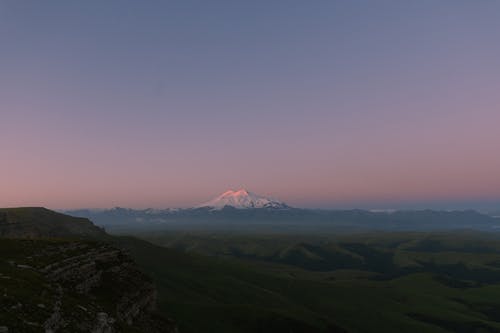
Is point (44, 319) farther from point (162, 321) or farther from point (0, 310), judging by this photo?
point (162, 321)

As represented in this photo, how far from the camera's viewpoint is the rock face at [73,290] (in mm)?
36094

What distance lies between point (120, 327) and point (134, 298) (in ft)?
71.8

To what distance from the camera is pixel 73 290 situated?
53406 millimetres

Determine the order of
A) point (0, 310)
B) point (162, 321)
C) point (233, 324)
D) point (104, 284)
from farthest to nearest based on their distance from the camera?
point (233, 324) < point (162, 321) < point (104, 284) < point (0, 310)

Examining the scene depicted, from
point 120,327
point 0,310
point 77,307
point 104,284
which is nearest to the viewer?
point 0,310

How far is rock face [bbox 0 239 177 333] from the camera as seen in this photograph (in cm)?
3609

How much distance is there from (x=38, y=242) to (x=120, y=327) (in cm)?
2956

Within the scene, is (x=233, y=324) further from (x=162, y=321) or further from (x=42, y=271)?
(x=42, y=271)

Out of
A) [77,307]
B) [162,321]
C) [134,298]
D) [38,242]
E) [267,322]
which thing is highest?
[38,242]

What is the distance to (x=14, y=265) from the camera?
173ft

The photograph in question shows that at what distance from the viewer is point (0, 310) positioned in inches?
1272

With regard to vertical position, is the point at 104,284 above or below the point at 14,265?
below

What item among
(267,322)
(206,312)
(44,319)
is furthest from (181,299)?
(44,319)

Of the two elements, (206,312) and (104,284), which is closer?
(104,284)
